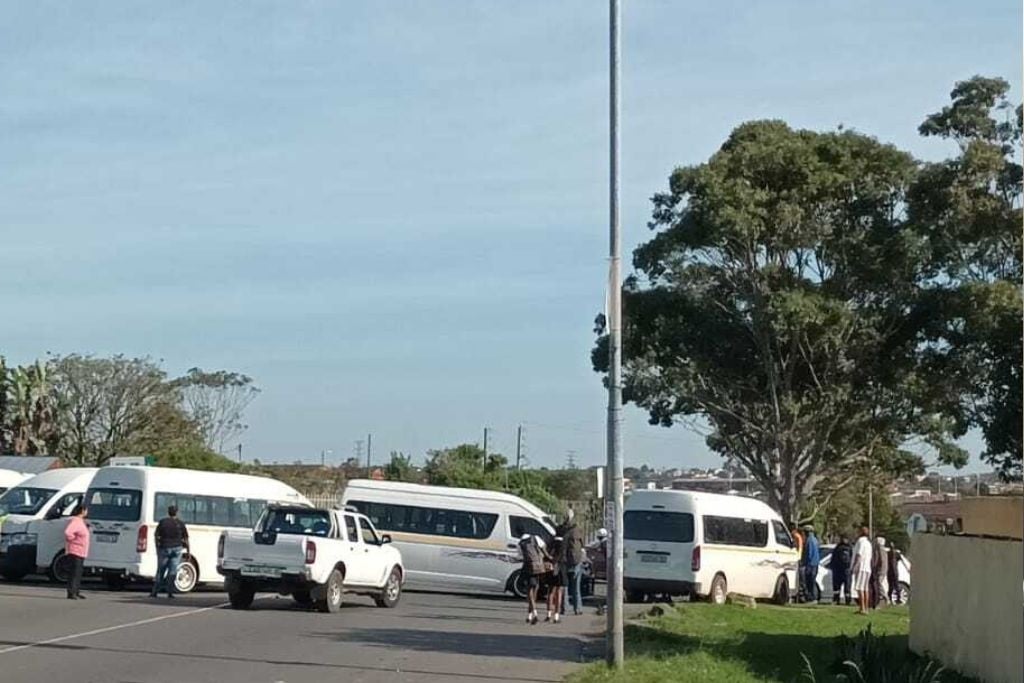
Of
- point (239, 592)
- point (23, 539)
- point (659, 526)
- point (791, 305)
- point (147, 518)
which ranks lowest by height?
point (239, 592)

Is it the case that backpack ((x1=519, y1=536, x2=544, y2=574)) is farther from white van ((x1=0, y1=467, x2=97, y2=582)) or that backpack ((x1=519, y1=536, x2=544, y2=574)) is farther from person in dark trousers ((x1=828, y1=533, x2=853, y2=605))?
person in dark trousers ((x1=828, y1=533, x2=853, y2=605))

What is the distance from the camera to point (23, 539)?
104 feet

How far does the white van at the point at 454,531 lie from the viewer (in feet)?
114

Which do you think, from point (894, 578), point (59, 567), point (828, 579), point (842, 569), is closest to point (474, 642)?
point (59, 567)

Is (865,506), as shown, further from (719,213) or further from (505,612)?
(505,612)

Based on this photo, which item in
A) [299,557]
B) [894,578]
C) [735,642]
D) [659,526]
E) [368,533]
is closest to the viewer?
[735,642]

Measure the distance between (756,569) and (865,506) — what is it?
39.4 m

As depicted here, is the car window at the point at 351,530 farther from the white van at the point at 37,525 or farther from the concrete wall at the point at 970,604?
the concrete wall at the point at 970,604

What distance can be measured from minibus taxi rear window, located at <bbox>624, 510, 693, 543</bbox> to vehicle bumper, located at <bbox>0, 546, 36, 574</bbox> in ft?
40.2

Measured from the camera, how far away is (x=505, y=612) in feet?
96.1

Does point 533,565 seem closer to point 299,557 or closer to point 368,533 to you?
point 368,533

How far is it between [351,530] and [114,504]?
19.8 ft

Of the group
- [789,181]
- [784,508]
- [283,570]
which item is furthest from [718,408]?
[283,570]

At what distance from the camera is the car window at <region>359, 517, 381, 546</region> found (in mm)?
27533
